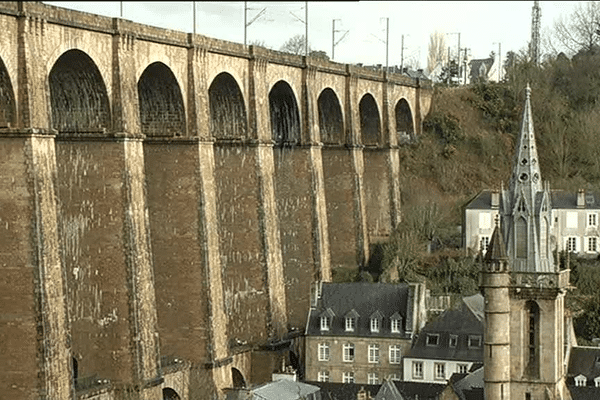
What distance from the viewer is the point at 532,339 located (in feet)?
132

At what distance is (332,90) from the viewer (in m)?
69.9

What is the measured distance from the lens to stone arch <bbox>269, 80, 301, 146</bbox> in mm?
64250

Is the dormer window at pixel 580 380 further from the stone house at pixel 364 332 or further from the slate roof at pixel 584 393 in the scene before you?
the stone house at pixel 364 332

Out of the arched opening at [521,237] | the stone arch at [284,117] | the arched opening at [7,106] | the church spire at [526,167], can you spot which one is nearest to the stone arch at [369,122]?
the stone arch at [284,117]

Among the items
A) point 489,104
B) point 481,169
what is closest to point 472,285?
point 481,169

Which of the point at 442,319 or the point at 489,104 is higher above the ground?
the point at 489,104

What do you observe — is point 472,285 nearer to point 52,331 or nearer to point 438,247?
point 438,247

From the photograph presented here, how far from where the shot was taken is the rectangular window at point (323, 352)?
5584 centimetres

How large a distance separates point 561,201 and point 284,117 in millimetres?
15962

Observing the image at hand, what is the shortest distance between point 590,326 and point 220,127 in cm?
1811

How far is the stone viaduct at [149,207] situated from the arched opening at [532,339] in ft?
43.6

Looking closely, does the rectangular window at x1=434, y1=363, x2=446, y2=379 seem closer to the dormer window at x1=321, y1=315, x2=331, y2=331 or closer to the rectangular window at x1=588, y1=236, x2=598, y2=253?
the dormer window at x1=321, y1=315, x2=331, y2=331

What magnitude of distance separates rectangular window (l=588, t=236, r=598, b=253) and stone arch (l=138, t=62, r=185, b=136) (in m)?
26.6

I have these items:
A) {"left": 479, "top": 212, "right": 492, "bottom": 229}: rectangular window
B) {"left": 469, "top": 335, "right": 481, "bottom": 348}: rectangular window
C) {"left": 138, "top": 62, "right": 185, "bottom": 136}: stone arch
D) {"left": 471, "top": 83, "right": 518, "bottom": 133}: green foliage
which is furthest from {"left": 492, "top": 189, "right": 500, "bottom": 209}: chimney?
{"left": 138, "top": 62, "right": 185, "bottom": 136}: stone arch
